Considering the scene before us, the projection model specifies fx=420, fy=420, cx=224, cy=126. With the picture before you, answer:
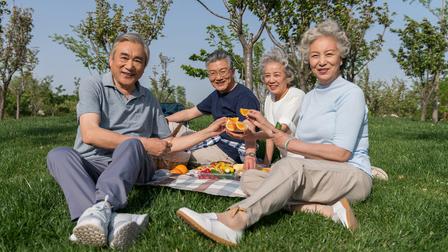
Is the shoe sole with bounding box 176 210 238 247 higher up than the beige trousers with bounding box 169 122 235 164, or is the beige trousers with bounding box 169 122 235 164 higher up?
the beige trousers with bounding box 169 122 235 164

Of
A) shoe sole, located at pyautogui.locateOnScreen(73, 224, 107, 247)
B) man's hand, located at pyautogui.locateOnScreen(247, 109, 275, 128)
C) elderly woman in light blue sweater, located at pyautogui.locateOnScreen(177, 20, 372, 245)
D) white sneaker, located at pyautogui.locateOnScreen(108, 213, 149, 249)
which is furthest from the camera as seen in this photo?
man's hand, located at pyautogui.locateOnScreen(247, 109, 275, 128)

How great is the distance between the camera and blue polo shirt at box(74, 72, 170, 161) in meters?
4.15

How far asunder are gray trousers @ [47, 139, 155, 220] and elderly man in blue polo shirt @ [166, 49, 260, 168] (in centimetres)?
240

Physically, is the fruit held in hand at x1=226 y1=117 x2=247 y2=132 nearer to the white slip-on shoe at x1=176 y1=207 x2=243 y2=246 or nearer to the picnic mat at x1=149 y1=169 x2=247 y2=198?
the picnic mat at x1=149 y1=169 x2=247 y2=198

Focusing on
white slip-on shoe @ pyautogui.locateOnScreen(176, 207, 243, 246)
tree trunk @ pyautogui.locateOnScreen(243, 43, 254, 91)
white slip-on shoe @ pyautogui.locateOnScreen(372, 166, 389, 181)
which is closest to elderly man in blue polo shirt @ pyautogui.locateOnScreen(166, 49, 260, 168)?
white slip-on shoe @ pyautogui.locateOnScreen(372, 166, 389, 181)

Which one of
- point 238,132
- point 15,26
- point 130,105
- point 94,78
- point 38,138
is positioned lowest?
point 38,138

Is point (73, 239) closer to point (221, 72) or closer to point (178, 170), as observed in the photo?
point (178, 170)

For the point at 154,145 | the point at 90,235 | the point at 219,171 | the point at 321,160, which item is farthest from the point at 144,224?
the point at 219,171

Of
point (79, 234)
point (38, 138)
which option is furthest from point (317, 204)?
point (38, 138)

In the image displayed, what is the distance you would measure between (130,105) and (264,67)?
217 centimetres

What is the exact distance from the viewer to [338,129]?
12.5ft

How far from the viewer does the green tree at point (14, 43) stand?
101 feet

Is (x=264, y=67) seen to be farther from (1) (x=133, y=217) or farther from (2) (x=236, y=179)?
(1) (x=133, y=217)

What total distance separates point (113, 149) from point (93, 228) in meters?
1.33
